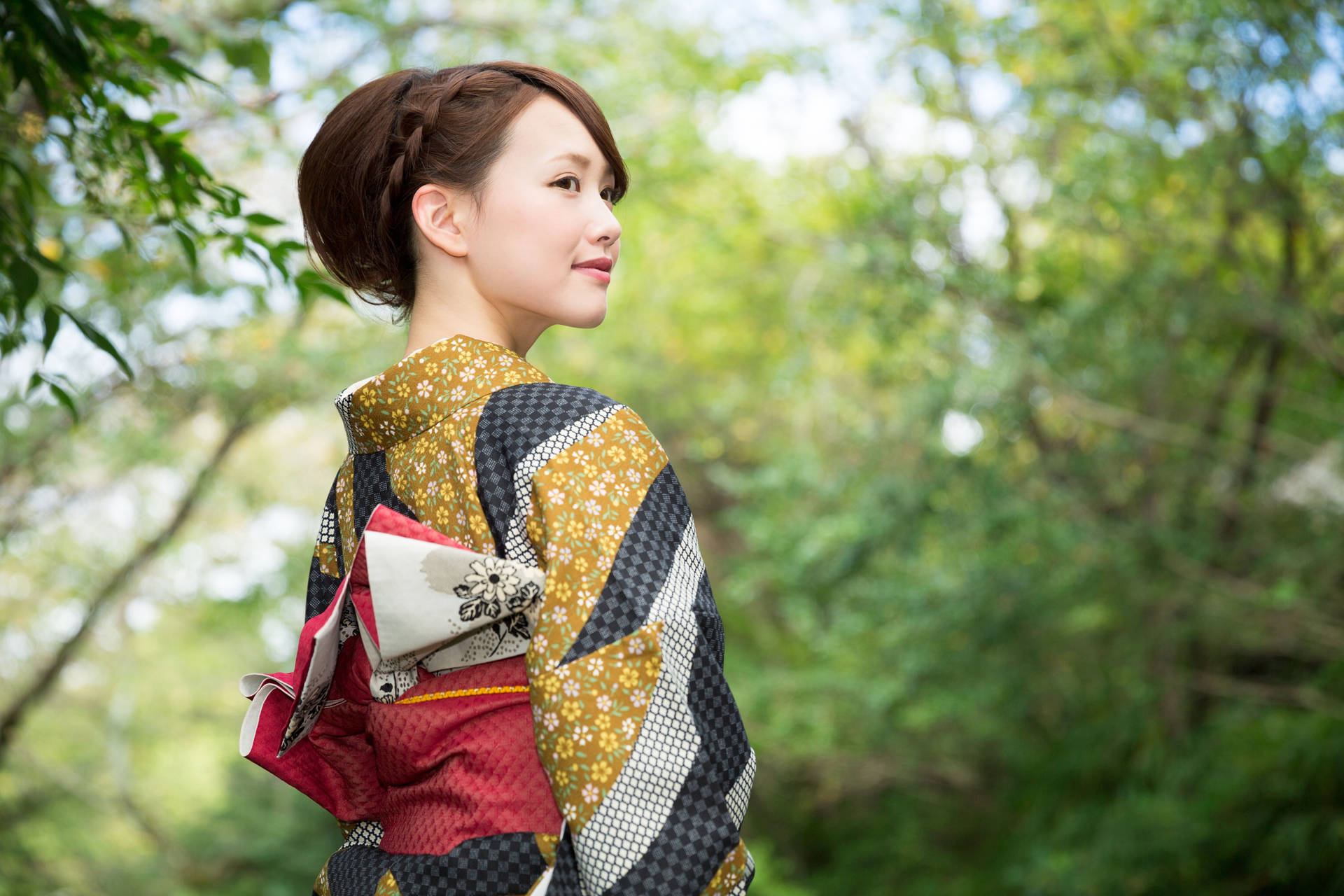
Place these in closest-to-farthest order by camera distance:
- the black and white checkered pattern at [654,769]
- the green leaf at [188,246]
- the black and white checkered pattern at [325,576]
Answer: the black and white checkered pattern at [654,769]
the black and white checkered pattern at [325,576]
the green leaf at [188,246]

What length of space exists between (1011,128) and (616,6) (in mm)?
2449

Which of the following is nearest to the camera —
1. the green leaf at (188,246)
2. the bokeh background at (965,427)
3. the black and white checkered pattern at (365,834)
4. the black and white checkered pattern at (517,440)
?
the black and white checkered pattern at (517,440)

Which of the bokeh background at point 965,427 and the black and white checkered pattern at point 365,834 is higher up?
the black and white checkered pattern at point 365,834

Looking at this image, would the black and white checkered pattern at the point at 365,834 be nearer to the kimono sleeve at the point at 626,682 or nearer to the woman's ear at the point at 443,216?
the kimono sleeve at the point at 626,682

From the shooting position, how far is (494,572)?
948 millimetres

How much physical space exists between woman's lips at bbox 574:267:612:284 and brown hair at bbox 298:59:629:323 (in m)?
0.13

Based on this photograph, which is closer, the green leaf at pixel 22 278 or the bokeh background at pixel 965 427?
the green leaf at pixel 22 278

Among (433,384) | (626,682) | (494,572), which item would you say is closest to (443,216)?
(433,384)

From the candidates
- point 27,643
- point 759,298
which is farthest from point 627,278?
point 27,643

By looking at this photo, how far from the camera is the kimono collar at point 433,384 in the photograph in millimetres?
1088

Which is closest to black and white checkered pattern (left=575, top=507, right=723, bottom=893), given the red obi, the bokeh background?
the red obi

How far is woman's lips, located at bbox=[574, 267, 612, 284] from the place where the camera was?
1.16 metres

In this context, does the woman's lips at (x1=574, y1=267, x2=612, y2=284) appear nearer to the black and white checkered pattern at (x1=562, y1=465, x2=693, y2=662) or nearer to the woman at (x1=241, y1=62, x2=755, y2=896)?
the woman at (x1=241, y1=62, x2=755, y2=896)

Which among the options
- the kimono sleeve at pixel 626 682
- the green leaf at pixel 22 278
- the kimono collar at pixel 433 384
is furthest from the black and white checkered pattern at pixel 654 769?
the green leaf at pixel 22 278
